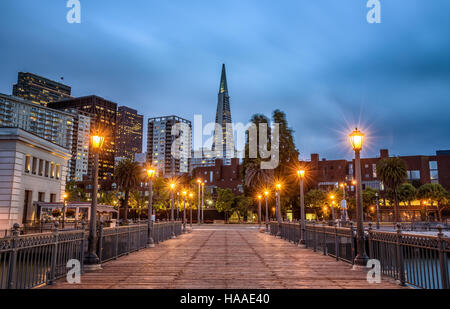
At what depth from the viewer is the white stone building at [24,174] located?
31672 millimetres

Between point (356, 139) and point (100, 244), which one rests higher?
point (356, 139)

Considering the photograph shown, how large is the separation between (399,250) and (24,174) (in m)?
34.0

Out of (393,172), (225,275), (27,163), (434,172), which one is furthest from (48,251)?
(434,172)

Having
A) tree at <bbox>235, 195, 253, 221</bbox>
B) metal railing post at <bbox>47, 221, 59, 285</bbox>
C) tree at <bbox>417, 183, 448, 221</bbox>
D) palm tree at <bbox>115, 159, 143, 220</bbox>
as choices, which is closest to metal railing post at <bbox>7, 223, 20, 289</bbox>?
metal railing post at <bbox>47, 221, 59, 285</bbox>

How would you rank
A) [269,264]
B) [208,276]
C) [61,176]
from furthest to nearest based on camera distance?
1. [61,176]
2. [269,264]
3. [208,276]

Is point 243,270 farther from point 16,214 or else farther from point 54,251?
point 16,214

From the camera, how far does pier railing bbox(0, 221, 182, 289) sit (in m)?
7.27

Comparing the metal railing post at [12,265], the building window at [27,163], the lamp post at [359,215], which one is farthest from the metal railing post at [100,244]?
the building window at [27,163]

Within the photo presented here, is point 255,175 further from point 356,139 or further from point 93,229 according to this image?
point 93,229

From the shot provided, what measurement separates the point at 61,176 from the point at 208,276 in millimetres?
38345

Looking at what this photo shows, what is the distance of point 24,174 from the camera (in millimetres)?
33656

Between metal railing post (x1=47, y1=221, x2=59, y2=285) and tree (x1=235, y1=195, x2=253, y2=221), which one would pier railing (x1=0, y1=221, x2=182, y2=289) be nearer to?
metal railing post (x1=47, y1=221, x2=59, y2=285)
